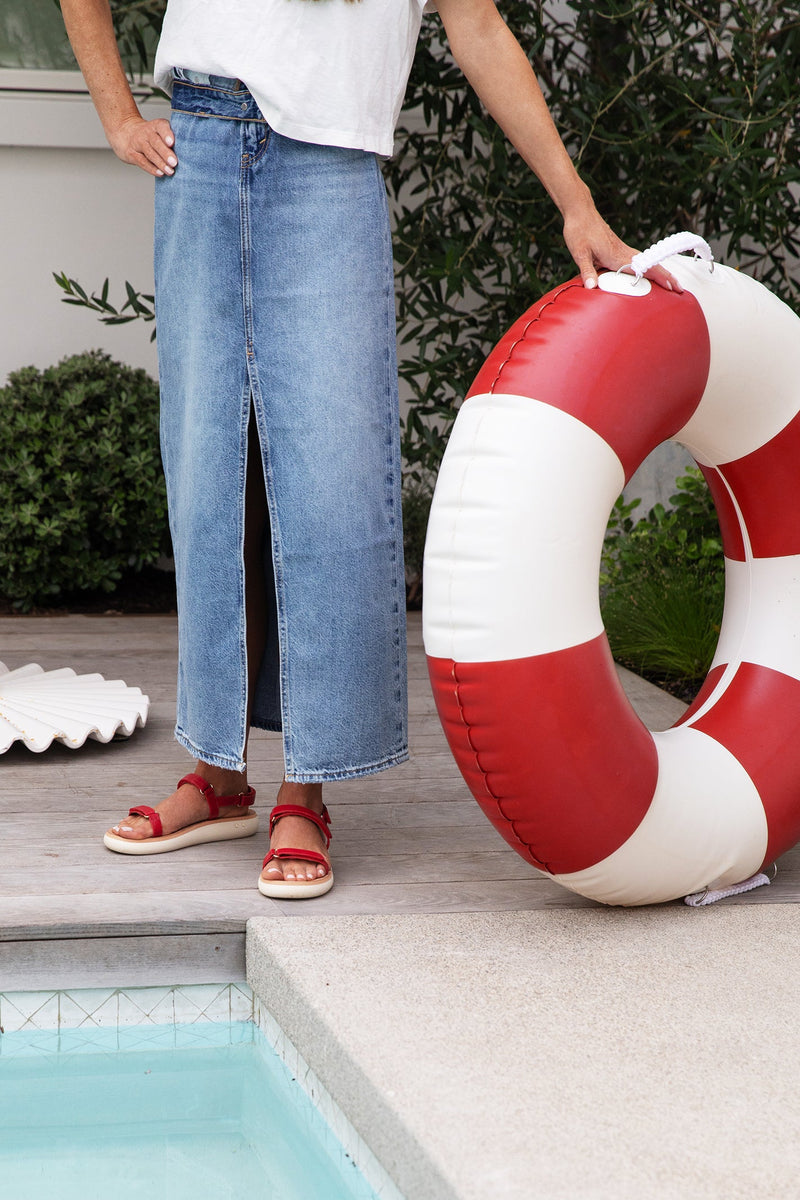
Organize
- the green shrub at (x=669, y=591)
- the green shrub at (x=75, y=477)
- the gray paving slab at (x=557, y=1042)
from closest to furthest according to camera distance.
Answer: the gray paving slab at (x=557, y=1042)
the green shrub at (x=669, y=591)
the green shrub at (x=75, y=477)

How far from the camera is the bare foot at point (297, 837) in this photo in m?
1.51

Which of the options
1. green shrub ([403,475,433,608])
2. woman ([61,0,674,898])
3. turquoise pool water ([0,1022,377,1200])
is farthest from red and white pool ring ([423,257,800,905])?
green shrub ([403,475,433,608])

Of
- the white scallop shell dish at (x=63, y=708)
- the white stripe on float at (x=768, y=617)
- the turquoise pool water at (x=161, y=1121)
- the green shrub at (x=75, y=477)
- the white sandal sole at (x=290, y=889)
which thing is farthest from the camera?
the green shrub at (x=75, y=477)

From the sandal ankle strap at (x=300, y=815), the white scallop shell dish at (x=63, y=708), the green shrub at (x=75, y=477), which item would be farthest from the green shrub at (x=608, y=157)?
the sandal ankle strap at (x=300, y=815)

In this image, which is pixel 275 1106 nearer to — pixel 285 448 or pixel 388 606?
pixel 388 606

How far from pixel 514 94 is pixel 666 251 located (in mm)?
285

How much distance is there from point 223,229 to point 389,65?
0.91 feet

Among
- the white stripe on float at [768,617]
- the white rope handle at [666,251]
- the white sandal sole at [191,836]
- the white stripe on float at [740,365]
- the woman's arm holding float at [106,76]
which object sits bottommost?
the white sandal sole at [191,836]

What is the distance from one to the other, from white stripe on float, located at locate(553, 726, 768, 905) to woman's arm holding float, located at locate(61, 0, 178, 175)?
996 millimetres

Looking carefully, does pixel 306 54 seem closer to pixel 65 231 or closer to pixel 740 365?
pixel 740 365

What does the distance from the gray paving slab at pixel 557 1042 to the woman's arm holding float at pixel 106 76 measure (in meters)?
0.98

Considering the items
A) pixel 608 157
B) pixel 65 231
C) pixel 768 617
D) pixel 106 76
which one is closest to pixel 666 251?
pixel 768 617

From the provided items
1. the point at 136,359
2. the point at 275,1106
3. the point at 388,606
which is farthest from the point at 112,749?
the point at 136,359

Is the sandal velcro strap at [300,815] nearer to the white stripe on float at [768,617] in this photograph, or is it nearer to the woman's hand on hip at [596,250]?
the white stripe on float at [768,617]
